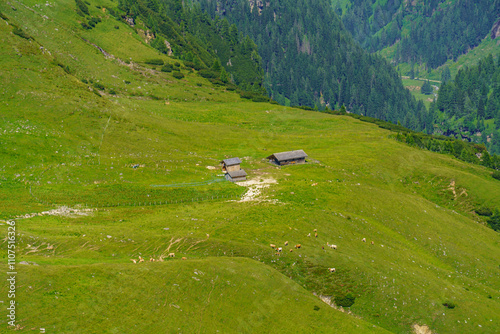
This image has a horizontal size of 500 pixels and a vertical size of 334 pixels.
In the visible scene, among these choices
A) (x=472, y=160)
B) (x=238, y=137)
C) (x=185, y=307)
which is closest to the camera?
(x=185, y=307)

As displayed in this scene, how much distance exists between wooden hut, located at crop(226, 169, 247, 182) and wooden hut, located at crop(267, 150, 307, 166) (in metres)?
19.1

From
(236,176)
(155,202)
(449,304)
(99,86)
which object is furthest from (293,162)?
(99,86)

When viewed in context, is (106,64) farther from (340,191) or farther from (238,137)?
(340,191)

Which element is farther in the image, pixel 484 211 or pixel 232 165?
pixel 484 211

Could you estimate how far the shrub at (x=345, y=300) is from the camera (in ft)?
196

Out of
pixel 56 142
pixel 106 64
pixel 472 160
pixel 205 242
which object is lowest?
pixel 472 160

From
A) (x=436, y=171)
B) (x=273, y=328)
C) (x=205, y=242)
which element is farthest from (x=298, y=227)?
(x=436, y=171)

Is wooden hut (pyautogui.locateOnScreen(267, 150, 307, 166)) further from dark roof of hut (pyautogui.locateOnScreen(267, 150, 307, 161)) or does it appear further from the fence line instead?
the fence line

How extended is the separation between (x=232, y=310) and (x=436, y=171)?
10890 cm

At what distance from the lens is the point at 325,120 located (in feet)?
623

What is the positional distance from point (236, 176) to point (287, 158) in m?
24.3

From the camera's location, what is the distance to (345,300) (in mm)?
59875

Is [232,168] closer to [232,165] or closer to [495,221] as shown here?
[232,165]

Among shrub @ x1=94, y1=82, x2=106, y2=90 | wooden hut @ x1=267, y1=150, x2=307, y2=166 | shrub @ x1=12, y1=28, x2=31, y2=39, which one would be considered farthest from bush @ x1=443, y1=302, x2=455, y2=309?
shrub @ x1=94, y1=82, x2=106, y2=90
